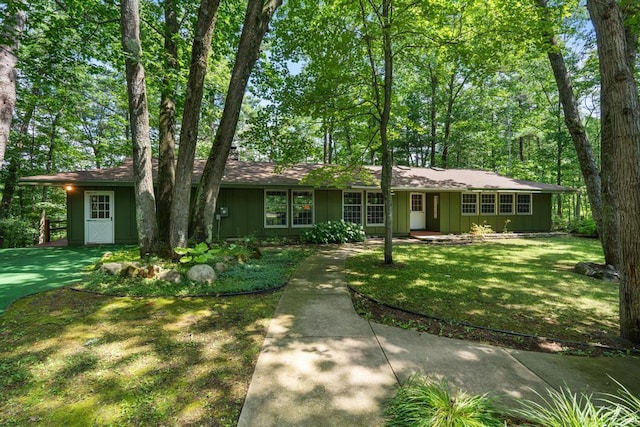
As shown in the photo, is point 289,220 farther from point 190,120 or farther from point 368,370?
A: point 368,370

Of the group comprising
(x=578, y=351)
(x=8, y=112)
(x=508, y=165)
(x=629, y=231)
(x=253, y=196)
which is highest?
(x=508, y=165)

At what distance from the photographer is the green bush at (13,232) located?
11166 millimetres

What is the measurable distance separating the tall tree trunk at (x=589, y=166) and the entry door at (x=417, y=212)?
22.6ft

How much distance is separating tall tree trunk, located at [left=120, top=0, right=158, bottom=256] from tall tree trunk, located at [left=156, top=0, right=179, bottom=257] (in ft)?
1.07

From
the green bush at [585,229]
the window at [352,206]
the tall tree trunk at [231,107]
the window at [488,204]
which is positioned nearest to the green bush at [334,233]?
the window at [352,206]

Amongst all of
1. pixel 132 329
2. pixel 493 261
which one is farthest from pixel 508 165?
pixel 132 329

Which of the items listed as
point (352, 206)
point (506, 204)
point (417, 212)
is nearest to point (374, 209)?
point (352, 206)

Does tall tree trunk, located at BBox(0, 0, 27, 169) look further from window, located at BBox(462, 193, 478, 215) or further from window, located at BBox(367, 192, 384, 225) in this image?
window, located at BBox(462, 193, 478, 215)

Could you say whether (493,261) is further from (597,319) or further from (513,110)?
(513,110)

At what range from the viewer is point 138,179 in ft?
19.6

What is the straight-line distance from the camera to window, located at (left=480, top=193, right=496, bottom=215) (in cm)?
1353

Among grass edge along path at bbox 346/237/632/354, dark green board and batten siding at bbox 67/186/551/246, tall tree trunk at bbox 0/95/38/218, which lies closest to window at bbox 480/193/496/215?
dark green board and batten siding at bbox 67/186/551/246

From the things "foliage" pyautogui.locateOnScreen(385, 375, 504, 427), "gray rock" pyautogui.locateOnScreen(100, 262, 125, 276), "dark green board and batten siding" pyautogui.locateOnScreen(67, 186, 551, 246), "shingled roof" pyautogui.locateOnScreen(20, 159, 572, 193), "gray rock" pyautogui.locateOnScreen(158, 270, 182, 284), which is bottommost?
"foliage" pyautogui.locateOnScreen(385, 375, 504, 427)

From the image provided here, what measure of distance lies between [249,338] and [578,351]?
12.1 feet
